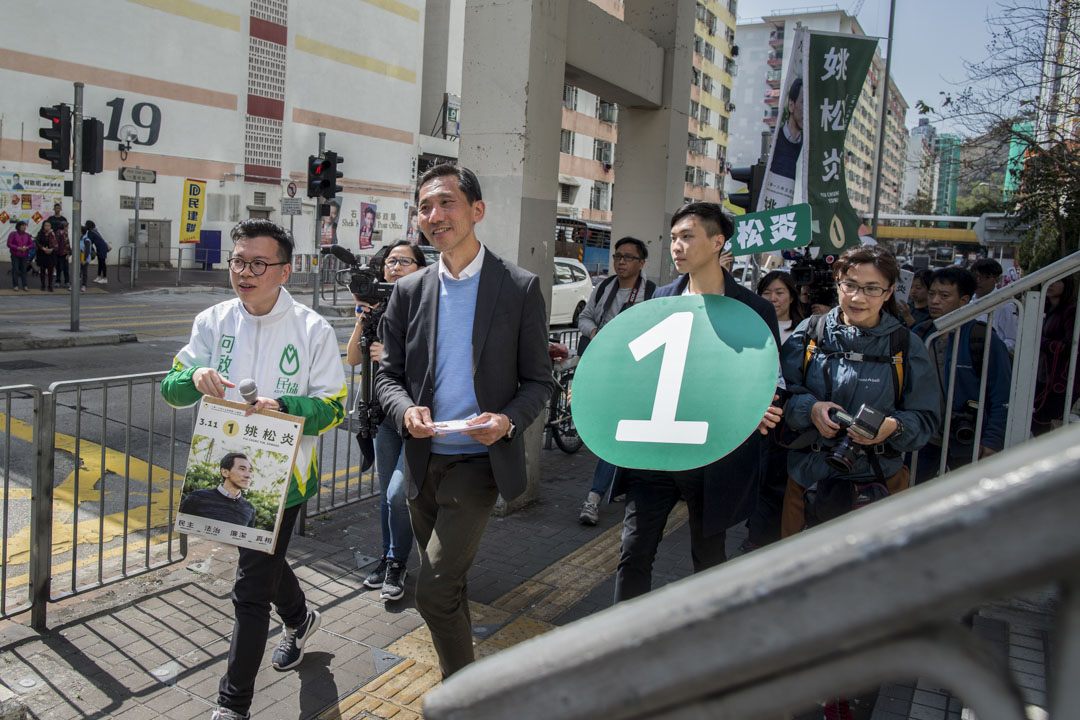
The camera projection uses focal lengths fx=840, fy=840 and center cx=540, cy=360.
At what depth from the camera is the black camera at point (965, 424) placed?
4324mm

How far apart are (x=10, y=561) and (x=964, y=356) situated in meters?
5.41

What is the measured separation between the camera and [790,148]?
311 inches

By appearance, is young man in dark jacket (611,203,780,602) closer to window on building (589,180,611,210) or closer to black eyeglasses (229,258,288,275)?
black eyeglasses (229,258,288,275)

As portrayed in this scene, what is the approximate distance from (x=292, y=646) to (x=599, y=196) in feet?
171

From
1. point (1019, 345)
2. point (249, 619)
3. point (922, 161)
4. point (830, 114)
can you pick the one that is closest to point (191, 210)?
point (922, 161)

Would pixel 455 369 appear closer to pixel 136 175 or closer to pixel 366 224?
pixel 136 175

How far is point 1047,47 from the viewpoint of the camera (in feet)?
32.6

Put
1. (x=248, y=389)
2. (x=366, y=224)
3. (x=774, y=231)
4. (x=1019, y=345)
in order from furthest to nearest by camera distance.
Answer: (x=366, y=224) → (x=774, y=231) → (x=1019, y=345) → (x=248, y=389)

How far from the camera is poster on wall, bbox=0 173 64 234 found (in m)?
24.8

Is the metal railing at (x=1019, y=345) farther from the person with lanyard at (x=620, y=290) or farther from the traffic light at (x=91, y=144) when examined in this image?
the traffic light at (x=91, y=144)

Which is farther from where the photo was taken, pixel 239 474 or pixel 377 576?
pixel 377 576

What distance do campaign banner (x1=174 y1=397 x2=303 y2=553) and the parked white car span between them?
17.9 meters

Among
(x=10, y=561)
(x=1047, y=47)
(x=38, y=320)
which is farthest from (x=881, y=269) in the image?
(x=38, y=320)

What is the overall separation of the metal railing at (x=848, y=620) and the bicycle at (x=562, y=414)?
22.9ft
